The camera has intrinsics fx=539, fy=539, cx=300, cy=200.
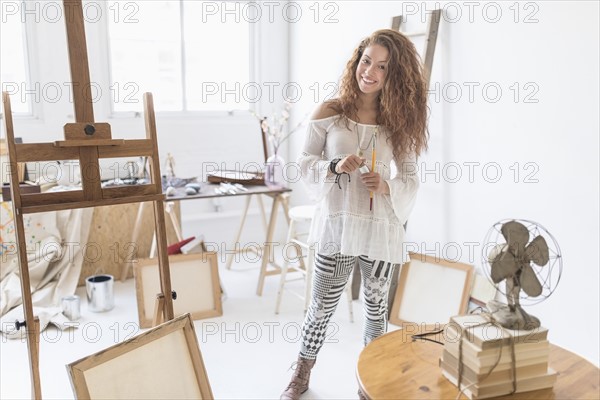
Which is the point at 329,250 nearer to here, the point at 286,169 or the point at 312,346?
the point at 312,346

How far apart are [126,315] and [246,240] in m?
1.54

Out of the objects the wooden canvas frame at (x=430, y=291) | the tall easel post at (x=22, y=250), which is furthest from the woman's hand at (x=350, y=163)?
the wooden canvas frame at (x=430, y=291)

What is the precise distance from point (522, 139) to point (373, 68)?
3.39ft

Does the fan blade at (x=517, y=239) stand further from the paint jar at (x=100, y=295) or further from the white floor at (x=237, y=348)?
the paint jar at (x=100, y=295)

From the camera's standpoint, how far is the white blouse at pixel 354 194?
6.58 feet

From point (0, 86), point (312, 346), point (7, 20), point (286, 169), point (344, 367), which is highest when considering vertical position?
point (7, 20)

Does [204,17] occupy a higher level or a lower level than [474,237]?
higher

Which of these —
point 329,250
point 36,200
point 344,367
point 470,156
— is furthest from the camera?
point 470,156

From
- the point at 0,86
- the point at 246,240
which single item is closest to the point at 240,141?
the point at 246,240

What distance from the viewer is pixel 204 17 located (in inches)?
162

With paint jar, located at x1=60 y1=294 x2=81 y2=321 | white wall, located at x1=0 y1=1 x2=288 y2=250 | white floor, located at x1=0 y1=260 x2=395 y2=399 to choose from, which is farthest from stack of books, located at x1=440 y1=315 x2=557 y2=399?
white wall, located at x1=0 y1=1 x2=288 y2=250

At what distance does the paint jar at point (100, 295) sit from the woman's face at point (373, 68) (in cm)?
206

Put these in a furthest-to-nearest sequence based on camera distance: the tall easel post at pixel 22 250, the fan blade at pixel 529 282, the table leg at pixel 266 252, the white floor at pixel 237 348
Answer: the table leg at pixel 266 252 → the white floor at pixel 237 348 → the tall easel post at pixel 22 250 → the fan blade at pixel 529 282

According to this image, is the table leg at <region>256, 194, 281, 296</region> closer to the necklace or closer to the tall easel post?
the necklace
